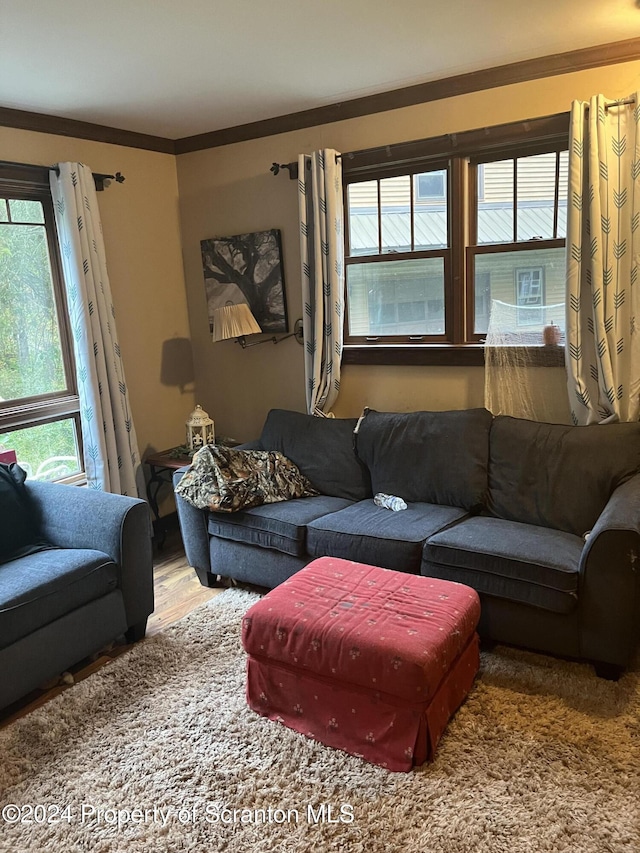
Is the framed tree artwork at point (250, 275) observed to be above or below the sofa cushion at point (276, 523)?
above

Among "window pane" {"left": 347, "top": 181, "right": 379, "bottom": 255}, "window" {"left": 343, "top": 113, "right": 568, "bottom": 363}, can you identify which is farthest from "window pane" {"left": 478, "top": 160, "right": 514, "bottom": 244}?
"window pane" {"left": 347, "top": 181, "right": 379, "bottom": 255}

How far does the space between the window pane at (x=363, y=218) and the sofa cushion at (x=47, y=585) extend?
2210mm

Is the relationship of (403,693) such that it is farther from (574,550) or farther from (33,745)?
(33,745)

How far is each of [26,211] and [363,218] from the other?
1859 millimetres

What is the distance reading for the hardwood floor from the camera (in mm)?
2531

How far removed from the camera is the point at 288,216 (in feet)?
12.8

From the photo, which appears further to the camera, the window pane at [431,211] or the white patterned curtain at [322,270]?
the white patterned curtain at [322,270]

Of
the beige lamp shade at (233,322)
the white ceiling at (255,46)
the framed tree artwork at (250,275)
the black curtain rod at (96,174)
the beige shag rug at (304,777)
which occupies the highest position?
the white ceiling at (255,46)

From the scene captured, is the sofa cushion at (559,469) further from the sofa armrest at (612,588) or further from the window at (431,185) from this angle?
the window at (431,185)

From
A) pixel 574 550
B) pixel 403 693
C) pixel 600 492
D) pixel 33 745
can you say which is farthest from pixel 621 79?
pixel 33 745

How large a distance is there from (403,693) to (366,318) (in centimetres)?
232

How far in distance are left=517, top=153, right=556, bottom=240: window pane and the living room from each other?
220 millimetres

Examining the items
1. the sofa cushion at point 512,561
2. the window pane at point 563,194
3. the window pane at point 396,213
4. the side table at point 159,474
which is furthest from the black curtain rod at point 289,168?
the sofa cushion at point 512,561

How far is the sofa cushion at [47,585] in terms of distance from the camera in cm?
236
